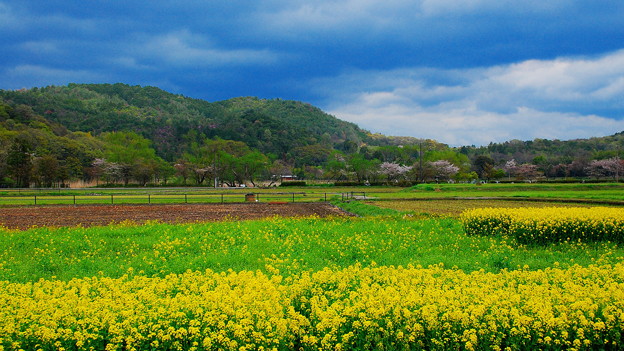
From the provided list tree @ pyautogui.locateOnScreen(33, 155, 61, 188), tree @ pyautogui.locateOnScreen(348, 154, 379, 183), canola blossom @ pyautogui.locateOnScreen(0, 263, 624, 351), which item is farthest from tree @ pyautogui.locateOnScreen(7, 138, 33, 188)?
canola blossom @ pyautogui.locateOnScreen(0, 263, 624, 351)

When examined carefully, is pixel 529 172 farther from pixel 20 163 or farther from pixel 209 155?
pixel 20 163

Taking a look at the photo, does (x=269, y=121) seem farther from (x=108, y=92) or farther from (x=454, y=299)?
(x=454, y=299)

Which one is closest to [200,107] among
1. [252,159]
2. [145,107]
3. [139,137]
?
[145,107]

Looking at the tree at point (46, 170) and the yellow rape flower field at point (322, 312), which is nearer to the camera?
the yellow rape flower field at point (322, 312)

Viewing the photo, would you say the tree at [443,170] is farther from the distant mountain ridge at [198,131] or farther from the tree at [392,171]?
the distant mountain ridge at [198,131]

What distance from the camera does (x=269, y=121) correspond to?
135m

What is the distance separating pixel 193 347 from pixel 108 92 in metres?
199

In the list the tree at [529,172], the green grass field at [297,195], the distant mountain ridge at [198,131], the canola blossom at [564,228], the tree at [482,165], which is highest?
the distant mountain ridge at [198,131]

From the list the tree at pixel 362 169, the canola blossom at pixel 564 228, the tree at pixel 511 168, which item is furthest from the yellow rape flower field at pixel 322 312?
the tree at pixel 511 168

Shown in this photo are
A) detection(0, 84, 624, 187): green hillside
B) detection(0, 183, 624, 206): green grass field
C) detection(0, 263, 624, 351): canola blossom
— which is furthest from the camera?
detection(0, 84, 624, 187): green hillside

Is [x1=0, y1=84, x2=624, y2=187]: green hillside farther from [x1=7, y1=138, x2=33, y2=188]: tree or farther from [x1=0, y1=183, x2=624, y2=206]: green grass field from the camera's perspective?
[x1=0, y1=183, x2=624, y2=206]: green grass field

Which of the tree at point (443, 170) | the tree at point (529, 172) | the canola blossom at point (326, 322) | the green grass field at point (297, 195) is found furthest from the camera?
the tree at point (529, 172)

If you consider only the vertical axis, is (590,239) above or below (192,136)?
below

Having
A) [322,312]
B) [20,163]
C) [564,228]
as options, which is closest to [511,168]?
[564,228]
